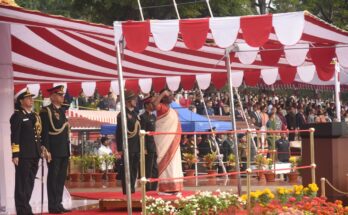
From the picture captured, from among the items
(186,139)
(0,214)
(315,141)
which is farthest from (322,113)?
(0,214)

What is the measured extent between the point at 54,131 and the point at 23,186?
100 centimetres

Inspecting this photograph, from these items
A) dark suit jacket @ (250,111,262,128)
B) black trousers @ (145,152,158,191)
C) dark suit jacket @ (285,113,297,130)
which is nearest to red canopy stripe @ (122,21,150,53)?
black trousers @ (145,152,158,191)

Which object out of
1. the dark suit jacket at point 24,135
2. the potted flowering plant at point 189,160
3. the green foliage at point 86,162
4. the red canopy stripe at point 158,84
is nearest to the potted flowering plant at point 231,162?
the potted flowering plant at point 189,160

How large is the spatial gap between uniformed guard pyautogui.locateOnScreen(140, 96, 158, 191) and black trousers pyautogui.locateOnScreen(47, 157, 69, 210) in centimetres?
184

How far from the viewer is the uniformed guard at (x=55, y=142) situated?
39.3 feet

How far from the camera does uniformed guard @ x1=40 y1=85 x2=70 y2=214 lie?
11984 mm

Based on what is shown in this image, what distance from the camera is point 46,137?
1192cm

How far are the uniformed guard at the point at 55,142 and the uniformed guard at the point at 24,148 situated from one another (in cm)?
37

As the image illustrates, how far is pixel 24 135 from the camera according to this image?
1146cm

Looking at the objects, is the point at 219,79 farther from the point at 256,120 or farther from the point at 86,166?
the point at 256,120

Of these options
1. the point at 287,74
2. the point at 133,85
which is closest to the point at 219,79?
the point at 287,74

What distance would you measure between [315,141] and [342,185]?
2.50ft

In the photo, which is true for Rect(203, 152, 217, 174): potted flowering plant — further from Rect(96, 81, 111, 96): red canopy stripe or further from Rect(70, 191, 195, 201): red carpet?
Rect(70, 191, 195, 201): red carpet

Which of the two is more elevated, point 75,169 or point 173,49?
point 173,49
